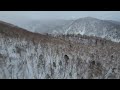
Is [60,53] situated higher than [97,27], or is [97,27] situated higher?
[97,27]

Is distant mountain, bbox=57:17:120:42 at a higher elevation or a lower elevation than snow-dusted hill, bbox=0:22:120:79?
higher

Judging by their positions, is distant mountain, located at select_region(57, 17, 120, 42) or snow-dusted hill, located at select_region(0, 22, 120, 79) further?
snow-dusted hill, located at select_region(0, 22, 120, 79)

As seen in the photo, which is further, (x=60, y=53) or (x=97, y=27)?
(x=97, y=27)

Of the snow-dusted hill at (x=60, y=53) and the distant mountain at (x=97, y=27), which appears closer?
the distant mountain at (x=97, y=27)

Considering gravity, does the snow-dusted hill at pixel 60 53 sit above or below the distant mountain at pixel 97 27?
below
